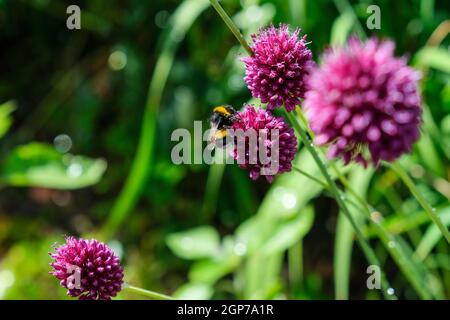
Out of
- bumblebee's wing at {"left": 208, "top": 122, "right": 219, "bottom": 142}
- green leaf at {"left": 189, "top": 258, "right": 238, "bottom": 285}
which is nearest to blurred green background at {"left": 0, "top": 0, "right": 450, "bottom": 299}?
green leaf at {"left": 189, "top": 258, "right": 238, "bottom": 285}

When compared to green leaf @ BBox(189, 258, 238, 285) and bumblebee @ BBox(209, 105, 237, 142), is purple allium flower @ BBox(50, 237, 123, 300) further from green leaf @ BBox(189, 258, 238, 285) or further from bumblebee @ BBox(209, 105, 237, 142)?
green leaf @ BBox(189, 258, 238, 285)

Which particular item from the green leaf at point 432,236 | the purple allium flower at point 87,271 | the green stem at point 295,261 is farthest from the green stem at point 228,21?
the green stem at point 295,261

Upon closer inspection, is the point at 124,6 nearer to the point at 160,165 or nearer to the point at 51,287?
the point at 160,165

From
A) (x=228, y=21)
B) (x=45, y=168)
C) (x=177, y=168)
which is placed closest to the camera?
(x=228, y=21)

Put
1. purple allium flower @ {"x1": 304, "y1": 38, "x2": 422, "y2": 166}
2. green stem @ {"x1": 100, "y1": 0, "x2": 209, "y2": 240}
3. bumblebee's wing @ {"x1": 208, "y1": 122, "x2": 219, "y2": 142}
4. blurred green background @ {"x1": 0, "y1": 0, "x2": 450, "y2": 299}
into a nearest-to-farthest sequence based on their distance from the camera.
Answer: purple allium flower @ {"x1": 304, "y1": 38, "x2": 422, "y2": 166}, bumblebee's wing @ {"x1": 208, "y1": 122, "x2": 219, "y2": 142}, blurred green background @ {"x1": 0, "y1": 0, "x2": 450, "y2": 299}, green stem @ {"x1": 100, "y1": 0, "x2": 209, "y2": 240}

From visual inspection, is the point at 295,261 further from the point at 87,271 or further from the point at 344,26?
the point at 87,271

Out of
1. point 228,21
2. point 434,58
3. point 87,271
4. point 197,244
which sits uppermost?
point 434,58

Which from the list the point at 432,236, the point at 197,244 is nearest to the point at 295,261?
the point at 197,244

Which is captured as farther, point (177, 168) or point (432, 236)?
point (177, 168)
